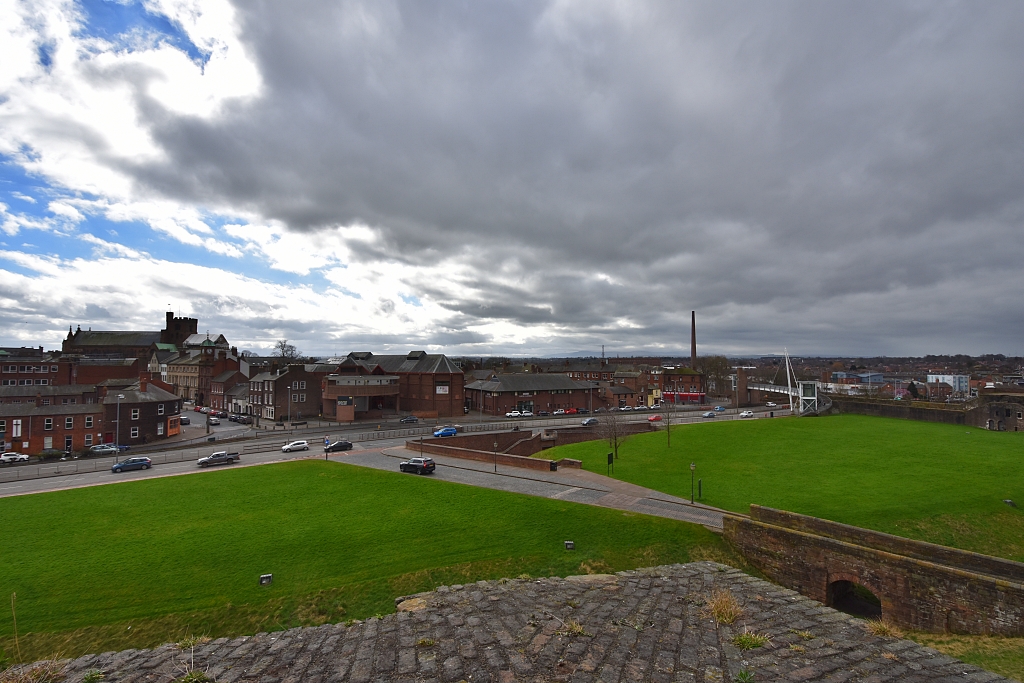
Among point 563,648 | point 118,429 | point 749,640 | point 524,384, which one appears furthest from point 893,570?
point 118,429

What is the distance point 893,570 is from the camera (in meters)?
17.4

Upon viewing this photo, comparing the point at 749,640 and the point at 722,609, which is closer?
the point at 749,640

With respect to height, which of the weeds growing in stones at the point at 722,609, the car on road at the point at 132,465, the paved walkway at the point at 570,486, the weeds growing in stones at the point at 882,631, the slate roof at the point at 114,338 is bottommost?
the weeds growing in stones at the point at 882,631

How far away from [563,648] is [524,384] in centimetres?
6648

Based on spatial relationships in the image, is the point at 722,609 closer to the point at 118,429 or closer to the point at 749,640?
the point at 749,640

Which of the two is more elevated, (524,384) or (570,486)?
(524,384)

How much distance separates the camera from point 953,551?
17516mm

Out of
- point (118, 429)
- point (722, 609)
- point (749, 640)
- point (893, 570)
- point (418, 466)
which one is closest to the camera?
point (749, 640)

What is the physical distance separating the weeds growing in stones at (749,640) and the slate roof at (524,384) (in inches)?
2483

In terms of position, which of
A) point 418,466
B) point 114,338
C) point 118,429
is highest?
point 114,338

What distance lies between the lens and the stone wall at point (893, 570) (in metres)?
15.7

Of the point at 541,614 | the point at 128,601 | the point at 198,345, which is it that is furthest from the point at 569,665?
the point at 198,345

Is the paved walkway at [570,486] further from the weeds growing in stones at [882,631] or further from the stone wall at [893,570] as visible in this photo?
the weeds growing in stones at [882,631]

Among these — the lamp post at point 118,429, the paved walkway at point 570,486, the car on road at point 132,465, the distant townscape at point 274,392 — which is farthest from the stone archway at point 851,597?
the lamp post at point 118,429
